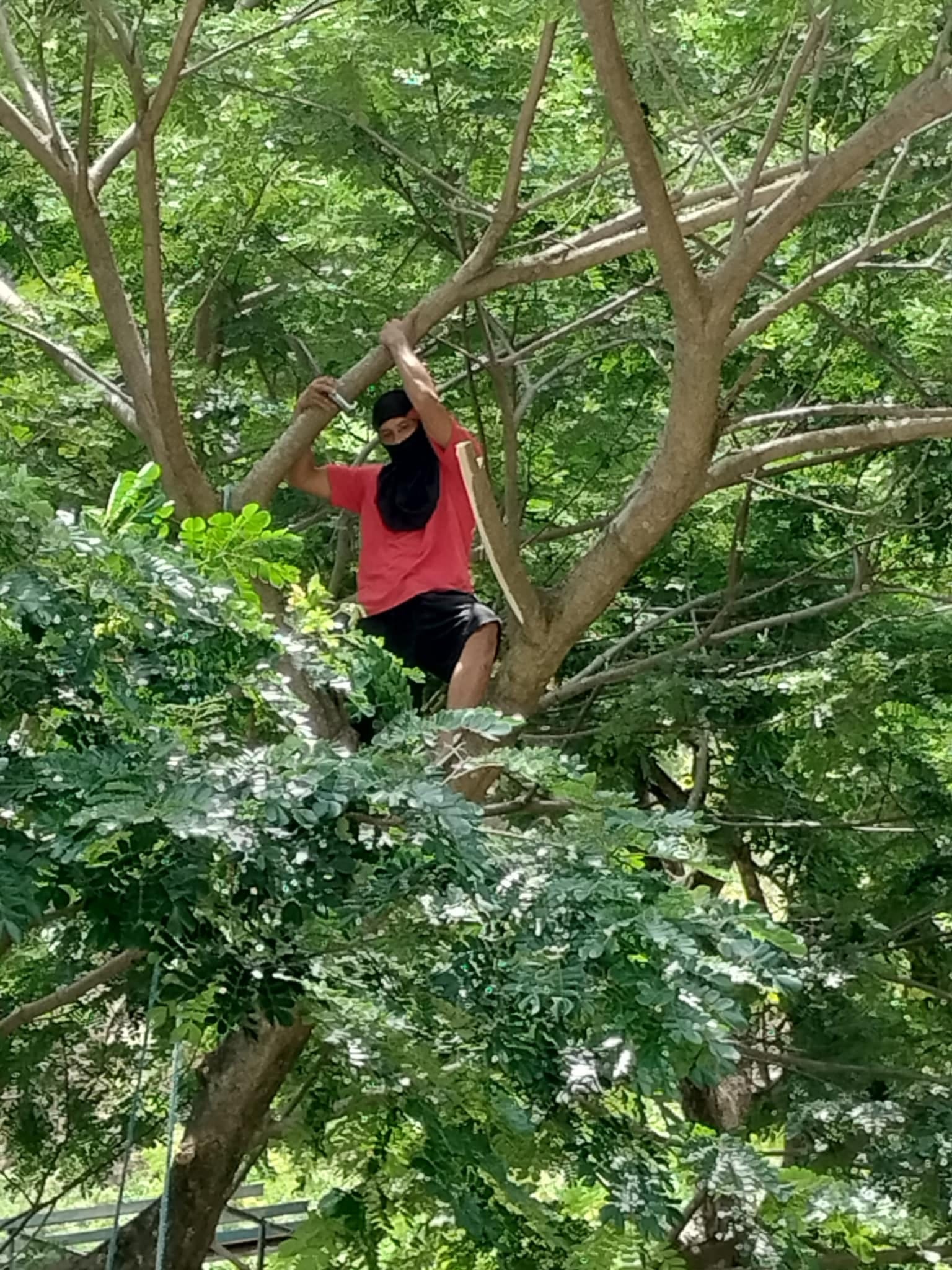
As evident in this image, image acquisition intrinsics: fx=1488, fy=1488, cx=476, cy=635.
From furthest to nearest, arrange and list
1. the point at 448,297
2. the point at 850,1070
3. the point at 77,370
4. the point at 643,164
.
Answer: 1. the point at 850,1070
2. the point at 77,370
3. the point at 448,297
4. the point at 643,164

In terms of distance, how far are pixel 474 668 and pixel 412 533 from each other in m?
0.44

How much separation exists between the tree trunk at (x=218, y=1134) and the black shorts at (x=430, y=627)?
0.95m

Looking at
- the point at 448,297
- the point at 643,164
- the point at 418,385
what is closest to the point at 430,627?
the point at 418,385

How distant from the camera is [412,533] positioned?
347 cm

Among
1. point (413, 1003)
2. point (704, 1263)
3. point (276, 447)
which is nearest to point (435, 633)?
point (276, 447)

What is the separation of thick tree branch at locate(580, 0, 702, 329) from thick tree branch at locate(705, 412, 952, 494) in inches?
20.0

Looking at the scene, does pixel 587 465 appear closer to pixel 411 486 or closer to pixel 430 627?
pixel 411 486

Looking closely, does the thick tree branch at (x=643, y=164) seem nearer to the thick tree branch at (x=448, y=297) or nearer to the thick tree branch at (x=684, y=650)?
the thick tree branch at (x=448, y=297)

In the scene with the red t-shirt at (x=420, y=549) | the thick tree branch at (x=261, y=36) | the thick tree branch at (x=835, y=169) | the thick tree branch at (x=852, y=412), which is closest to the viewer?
the thick tree branch at (x=835, y=169)

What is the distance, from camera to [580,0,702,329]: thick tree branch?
2.38m

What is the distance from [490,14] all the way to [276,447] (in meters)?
1.05

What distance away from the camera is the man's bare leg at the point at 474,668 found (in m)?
3.17

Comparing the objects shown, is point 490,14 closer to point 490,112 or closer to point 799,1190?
point 490,112

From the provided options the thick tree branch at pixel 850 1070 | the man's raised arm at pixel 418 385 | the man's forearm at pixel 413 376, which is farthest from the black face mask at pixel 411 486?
the thick tree branch at pixel 850 1070
